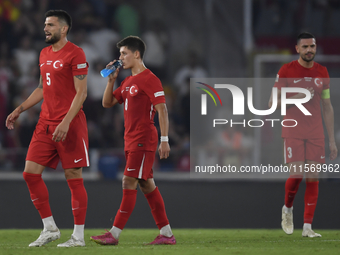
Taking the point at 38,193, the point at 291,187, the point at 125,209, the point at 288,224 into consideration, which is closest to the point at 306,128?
the point at 291,187

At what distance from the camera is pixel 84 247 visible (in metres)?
4.45

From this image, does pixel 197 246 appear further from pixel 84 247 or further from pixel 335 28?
pixel 335 28

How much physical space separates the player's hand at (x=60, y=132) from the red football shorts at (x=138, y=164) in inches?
23.6

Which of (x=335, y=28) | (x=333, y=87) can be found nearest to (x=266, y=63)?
(x=333, y=87)

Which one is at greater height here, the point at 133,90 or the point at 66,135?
the point at 133,90

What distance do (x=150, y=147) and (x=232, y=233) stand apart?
1.82 m

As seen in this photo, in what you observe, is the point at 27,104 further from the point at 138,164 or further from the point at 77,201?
the point at 138,164

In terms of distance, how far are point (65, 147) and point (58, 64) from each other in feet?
2.27

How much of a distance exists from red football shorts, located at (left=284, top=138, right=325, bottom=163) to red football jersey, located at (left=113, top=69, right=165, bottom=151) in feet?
5.37

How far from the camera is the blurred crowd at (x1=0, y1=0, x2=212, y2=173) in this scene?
1029 cm

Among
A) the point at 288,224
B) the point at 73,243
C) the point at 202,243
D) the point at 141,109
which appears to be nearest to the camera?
the point at 73,243

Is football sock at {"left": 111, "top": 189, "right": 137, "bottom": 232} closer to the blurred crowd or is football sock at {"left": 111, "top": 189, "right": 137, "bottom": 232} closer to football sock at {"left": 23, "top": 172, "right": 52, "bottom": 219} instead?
football sock at {"left": 23, "top": 172, "right": 52, "bottom": 219}

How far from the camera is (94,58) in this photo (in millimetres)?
10977

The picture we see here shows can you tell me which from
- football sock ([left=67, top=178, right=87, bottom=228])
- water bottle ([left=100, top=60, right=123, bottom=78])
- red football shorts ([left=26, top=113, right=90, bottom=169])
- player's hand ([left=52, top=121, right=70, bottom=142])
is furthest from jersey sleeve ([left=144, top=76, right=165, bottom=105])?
football sock ([left=67, top=178, right=87, bottom=228])
